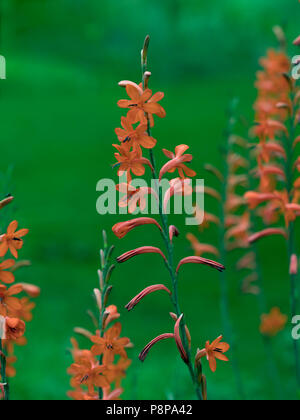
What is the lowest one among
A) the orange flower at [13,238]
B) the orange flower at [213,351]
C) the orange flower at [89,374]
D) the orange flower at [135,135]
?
the orange flower at [89,374]

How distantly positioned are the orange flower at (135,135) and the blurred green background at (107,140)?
1.39 feet

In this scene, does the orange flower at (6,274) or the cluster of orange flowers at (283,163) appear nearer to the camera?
the orange flower at (6,274)

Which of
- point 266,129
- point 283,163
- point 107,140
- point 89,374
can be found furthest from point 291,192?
point 107,140

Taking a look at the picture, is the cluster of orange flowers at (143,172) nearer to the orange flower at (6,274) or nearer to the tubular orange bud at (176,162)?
the tubular orange bud at (176,162)

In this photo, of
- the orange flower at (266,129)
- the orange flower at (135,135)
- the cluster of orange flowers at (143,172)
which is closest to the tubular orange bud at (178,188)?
the cluster of orange flowers at (143,172)

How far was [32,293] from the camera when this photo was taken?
5.32 ft

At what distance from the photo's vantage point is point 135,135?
3.62 ft

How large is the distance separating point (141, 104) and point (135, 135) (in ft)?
0.20

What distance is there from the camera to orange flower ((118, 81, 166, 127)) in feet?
3.56

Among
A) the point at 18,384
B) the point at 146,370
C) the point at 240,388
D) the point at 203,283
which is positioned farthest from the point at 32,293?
the point at 203,283

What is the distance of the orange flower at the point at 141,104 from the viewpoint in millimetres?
1084

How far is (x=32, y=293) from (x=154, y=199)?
2.13 feet

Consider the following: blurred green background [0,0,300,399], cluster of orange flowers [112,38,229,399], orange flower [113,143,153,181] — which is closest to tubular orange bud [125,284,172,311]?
cluster of orange flowers [112,38,229,399]

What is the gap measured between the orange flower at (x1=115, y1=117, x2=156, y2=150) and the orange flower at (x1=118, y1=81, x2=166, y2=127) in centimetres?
1
